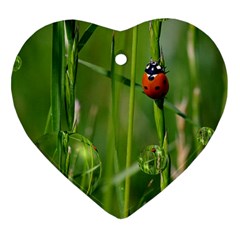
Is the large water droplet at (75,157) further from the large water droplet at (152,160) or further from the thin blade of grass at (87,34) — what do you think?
the thin blade of grass at (87,34)

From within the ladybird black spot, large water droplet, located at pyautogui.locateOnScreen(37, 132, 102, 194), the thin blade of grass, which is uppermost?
the thin blade of grass

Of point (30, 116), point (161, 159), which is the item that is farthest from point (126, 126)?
point (30, 116)

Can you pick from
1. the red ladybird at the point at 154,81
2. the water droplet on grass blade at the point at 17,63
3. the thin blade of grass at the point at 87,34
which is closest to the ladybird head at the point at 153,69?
the red ladybird at the point at 154,81

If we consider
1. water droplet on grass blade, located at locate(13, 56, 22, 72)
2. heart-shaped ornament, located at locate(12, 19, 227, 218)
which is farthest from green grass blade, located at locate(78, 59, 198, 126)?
water droplet on grass blade, located at locate(13, 56, 22, 72)

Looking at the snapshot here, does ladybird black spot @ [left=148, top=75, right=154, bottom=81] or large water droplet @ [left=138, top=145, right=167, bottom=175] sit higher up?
ladybird black spot @ [left=148, top=75, right=154, bottom=81]

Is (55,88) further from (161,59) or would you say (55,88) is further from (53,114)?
(161,59)

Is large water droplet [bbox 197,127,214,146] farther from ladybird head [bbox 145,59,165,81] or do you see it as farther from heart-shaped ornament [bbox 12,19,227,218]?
ladybird head [bbox 145,59,165,81]

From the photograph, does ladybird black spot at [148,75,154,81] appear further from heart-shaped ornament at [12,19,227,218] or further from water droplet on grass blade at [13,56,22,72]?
water droplet on grass blade at [13,56,22,72]
